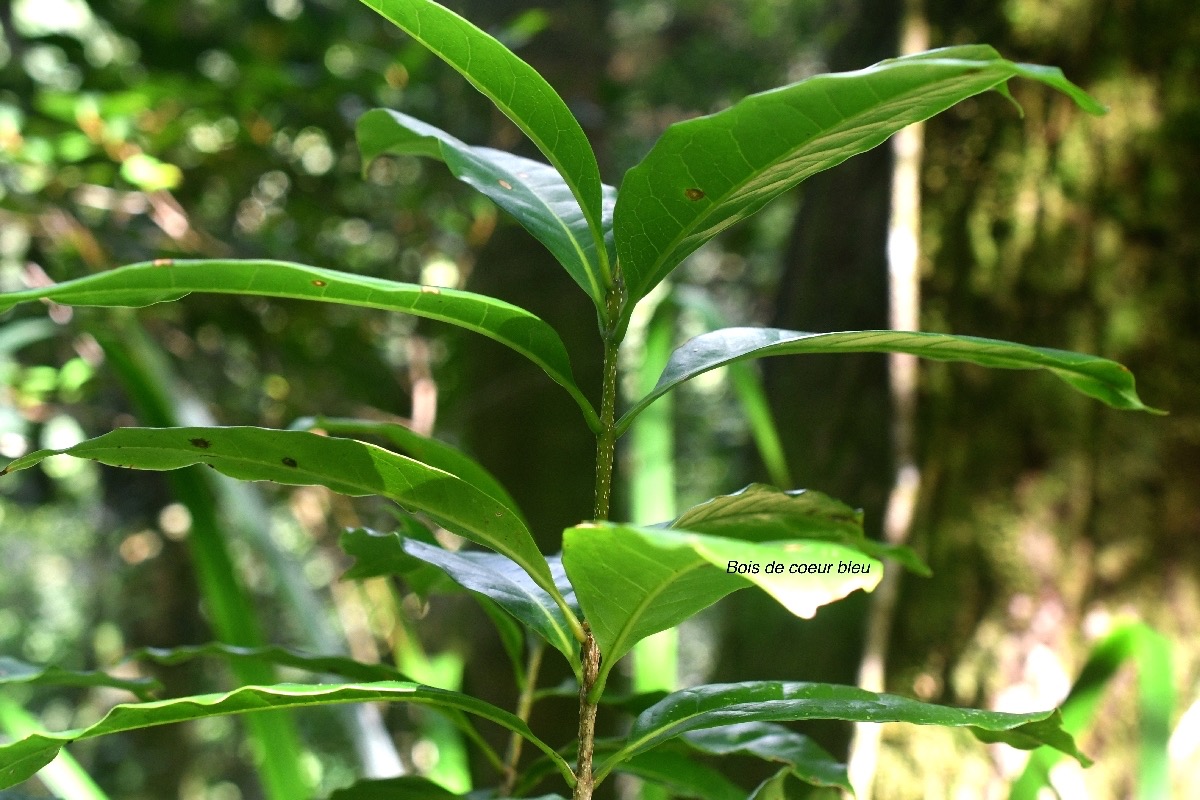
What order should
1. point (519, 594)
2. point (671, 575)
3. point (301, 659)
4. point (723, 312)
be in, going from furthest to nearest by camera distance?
point (723, 312) → point (301, 659) → point (519, 594) → point (671, 575)

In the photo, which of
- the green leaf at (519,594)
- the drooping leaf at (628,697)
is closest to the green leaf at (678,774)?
the drooping leaf at (628,697)

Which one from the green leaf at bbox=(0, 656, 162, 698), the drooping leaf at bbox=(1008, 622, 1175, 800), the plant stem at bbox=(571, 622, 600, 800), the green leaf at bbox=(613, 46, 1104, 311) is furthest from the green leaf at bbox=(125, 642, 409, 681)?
the drooping leaf at bbox=(1008, 622, 1175, 800)

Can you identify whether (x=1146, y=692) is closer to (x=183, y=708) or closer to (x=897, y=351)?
(x=897, y=351)

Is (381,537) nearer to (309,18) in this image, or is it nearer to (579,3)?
(309,18)

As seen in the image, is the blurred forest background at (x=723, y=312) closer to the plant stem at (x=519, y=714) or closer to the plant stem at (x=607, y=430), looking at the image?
the plant stem at (x=519, y=714)

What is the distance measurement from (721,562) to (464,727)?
31 centimetres

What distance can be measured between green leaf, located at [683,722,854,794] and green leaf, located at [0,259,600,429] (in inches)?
8.5

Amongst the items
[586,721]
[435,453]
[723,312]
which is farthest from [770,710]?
[723,312]

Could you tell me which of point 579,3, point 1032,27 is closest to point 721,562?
point 1032,27

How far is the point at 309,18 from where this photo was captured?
1492 mm

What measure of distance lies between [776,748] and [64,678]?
35 cm

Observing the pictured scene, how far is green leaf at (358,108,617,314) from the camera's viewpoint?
0.37 m

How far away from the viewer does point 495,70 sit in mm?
327

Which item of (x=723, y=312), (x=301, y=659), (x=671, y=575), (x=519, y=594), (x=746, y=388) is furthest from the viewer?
(x=723, y=312)
